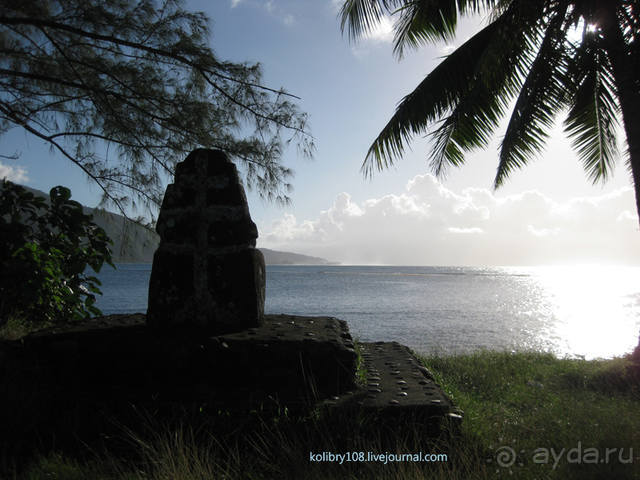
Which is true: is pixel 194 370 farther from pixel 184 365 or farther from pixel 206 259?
pixel 206 259

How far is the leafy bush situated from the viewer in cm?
499

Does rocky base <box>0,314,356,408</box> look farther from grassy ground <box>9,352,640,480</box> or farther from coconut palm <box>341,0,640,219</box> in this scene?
coconut palm <box>341,0,640,219</box>

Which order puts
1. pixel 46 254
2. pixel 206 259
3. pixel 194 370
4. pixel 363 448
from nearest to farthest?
pixel 363 448
pixel 194 370
pixel 206 259
pixel 46 254

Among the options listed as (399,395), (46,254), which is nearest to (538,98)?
(399,395)

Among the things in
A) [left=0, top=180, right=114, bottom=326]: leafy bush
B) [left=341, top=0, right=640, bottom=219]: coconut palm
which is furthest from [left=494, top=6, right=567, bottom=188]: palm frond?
[left=0, top=180, right=114, bottom=326]: leafy bush

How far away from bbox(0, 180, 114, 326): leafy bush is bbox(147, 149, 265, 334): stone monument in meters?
1.79

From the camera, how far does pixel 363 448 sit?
284 centimetres

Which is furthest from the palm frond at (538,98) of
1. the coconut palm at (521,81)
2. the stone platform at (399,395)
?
the stone platform at (399,395)

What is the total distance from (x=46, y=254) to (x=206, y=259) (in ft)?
8.54

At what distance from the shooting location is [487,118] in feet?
21.9

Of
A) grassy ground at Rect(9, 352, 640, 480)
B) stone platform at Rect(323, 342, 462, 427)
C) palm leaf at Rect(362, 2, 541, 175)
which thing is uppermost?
palm leaf at Rect(362, 2, 541, 175)

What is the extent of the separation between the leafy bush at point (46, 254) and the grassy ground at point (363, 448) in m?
2.97

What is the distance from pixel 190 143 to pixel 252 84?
1177 mm

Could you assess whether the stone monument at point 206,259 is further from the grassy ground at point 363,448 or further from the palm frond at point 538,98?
the palm frond at point 538,98
